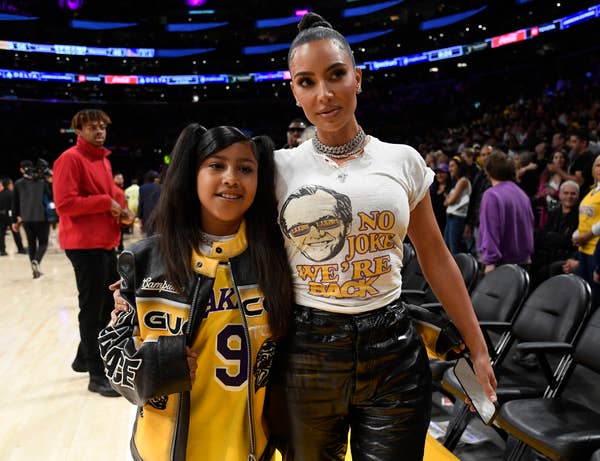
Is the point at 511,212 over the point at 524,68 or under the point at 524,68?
under

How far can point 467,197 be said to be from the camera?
545cm

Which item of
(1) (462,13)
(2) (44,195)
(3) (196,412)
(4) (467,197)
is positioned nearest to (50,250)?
(2) (44,195)

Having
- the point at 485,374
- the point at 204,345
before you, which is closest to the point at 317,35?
the point at 204,345

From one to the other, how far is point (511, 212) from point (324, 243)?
2911 millimetres

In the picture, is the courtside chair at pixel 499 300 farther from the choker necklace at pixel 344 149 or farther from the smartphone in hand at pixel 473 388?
the choker necklace at pixel 344 149

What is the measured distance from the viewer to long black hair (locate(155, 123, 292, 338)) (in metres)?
1.25

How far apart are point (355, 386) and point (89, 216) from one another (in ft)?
7.83

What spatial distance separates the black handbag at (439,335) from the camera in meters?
1.38

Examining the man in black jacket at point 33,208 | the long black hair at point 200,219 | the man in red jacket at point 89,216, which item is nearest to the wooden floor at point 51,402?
the man in red jacket at point 89,216

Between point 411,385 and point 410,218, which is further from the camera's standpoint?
point 410,218

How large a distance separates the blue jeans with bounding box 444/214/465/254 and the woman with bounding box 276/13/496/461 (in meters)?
4.44

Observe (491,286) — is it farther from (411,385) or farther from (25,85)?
(25,85)

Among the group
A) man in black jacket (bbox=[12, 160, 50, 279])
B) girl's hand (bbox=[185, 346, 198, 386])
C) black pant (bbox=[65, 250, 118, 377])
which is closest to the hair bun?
girl's hand (bbox=[185, 346, 198, 386])

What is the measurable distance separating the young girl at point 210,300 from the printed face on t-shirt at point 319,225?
0.09m
